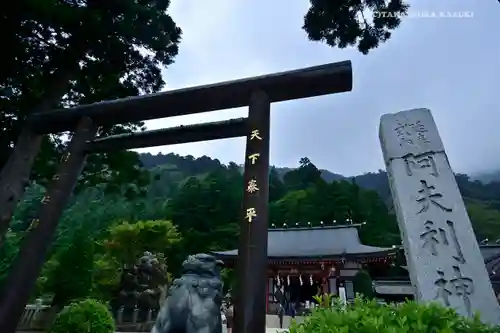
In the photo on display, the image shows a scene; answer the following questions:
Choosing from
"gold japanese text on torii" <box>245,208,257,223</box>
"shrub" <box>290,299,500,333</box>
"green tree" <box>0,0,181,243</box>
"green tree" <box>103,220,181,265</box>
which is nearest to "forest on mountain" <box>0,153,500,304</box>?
"green tree" <box>103,220,181,265</box>

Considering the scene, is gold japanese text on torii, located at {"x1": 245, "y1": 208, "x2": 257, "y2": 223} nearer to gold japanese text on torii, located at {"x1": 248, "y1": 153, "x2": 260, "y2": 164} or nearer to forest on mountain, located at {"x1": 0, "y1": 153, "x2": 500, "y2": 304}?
gold japanese text on torii, located at {"x1": 248, "y1": 153, "x2": 260, "y2": 164}

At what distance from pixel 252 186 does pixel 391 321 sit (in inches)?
88.1

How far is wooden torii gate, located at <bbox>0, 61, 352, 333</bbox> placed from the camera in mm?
3549

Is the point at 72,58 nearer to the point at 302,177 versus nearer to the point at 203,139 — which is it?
the point at 203,139

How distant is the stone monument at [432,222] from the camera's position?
4.59m

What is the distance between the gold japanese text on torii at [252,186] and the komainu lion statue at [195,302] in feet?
2.56

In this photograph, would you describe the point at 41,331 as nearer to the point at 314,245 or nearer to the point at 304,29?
the point at 304,29

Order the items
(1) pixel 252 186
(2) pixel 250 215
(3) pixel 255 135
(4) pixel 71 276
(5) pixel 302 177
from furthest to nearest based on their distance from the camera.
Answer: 1. (5) pixel 302 177
2. (4) pixel 71 276
3. (3) pixel 255 135
4. (1) pixel 252 186
5. (2) pixel 250 215

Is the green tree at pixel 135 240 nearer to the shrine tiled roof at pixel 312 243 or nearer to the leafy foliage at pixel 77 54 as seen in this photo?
the shrine tiled roof at pixel 312 243

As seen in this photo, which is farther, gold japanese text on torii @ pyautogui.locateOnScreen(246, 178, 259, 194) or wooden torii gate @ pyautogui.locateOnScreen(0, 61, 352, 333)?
gold japanese text on torii @ pyautogui.locateOnScreen(246, 178, 259, 194)

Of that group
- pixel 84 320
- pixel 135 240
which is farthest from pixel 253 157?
pixel 135 240

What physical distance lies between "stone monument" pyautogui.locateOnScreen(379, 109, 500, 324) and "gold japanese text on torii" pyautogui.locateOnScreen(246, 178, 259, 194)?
2.47m

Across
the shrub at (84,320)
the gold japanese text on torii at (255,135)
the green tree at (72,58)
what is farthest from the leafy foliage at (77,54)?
the gold japanese text on torii at (255,135)

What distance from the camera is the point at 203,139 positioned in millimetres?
4867
